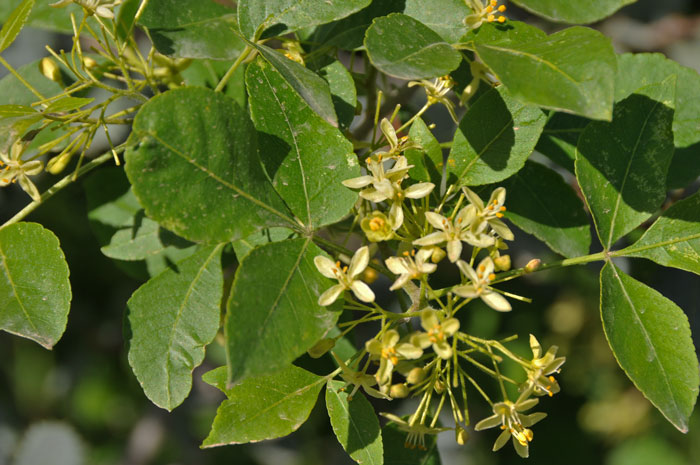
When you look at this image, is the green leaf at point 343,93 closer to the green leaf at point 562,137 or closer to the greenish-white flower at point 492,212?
the greenish-white flower at point 492,212

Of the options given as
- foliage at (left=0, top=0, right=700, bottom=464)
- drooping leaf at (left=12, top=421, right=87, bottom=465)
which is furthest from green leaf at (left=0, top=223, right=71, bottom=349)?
drooping leaf at (left=12, top=421, right=87, bottom=465)

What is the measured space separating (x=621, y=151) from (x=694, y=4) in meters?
2.74

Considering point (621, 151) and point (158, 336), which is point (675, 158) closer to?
point (621, 151)

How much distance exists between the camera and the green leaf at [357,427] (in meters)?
1.16

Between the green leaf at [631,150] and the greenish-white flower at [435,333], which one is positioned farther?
the green leaf at [631,150]

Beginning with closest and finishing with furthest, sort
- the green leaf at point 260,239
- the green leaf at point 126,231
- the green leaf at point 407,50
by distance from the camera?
1. the green leaf at point 407,50
2. the green leaf at point 260,239
3. the green leaf at point 126,231

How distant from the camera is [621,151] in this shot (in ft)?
4.08

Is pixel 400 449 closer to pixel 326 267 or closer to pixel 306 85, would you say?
pixel 326 267

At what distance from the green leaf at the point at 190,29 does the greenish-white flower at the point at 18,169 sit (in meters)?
0.32

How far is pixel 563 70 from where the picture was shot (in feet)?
3.02

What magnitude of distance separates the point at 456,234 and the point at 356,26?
20.5 inches

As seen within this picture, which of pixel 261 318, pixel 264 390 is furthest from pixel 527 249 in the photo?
pixel 261 318

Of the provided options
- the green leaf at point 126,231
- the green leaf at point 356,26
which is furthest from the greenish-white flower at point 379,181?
the green leaf at point 126,231

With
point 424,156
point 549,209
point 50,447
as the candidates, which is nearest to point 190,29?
point 424,156
